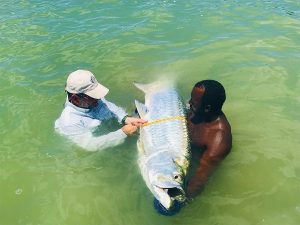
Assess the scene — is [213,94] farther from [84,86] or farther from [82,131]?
[82,131]

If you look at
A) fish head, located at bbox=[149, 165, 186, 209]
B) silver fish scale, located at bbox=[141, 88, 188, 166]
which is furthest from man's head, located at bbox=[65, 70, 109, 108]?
fish head, located at bbox=[149, 165, 186, 209]

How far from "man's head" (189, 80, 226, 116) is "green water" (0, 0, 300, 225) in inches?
44.1

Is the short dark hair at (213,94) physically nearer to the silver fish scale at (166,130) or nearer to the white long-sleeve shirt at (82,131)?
the silver fish scale at (166,130)

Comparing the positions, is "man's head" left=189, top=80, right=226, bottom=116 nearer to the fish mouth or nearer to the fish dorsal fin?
the fish dorsal fin

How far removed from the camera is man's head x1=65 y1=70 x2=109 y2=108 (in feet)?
18.1

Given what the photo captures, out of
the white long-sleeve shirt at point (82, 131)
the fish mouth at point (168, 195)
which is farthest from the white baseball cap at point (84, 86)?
the fish mouth at point (168, 195)

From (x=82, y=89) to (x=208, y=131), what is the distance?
1961 mm

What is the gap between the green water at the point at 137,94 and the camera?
17.4 ft

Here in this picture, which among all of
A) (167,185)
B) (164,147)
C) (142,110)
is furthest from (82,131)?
(167,185)

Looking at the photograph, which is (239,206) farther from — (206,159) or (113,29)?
(113,29)

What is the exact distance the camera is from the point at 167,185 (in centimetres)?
428

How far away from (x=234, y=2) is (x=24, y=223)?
10.9m

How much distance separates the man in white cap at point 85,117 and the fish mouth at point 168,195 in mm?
1462

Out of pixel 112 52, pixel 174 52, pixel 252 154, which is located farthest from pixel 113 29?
pixel 252 154
